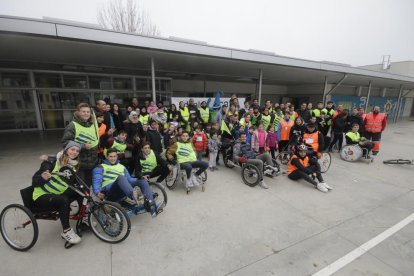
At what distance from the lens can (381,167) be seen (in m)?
4.98

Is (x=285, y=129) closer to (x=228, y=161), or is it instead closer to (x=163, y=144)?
(x=228, y=161)

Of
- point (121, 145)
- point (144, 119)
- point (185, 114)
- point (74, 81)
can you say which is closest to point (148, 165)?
point (121, 145)

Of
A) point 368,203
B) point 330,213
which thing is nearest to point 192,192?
point 330,213

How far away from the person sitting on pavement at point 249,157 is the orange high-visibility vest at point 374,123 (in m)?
4.04

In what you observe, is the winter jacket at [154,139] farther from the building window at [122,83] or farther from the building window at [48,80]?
the building window at [48,80]

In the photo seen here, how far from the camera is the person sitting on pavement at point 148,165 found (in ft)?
10.4

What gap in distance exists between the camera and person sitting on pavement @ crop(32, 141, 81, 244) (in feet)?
6.48

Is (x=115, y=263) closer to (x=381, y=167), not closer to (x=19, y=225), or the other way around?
(x=19, y=225)

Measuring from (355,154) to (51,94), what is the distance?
12.3 metres

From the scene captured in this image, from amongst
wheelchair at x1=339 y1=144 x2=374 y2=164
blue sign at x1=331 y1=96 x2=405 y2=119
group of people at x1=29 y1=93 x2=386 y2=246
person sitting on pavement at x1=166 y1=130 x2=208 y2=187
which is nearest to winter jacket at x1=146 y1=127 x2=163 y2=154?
group of people at x1=29 y1=93 x2=386 y2=246

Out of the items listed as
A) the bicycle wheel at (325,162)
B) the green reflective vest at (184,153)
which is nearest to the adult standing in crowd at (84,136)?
the green reflective vest at (184,153)

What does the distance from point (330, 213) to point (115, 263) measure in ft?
10.0

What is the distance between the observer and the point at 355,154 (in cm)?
526

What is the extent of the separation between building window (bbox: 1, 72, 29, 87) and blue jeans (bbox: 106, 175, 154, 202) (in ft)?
30.5
